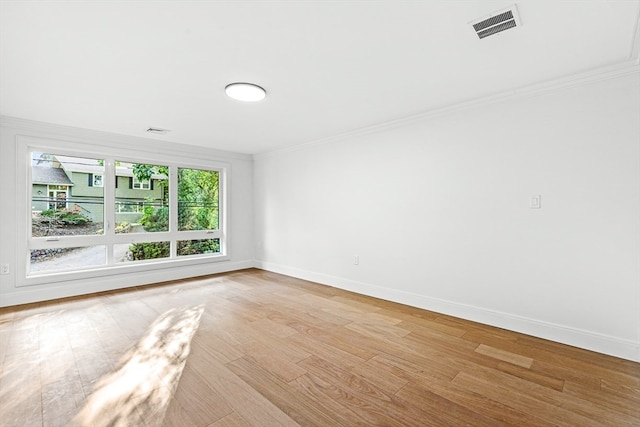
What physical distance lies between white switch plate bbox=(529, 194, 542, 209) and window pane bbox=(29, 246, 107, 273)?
5671mm

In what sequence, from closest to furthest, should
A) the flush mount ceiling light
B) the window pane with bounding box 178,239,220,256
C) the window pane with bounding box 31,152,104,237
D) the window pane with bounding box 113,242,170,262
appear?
the flush mount ceiling light < the window pane with bounding box 31,152,104,237 < the window pane with bounding box 113,242,170,262 < the window pane with bounding box 178,239,220,256

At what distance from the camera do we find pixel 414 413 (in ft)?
5.73

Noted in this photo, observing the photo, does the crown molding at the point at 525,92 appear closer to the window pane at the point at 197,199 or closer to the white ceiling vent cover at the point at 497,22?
the white ceiling vent cover at the point at 497,22

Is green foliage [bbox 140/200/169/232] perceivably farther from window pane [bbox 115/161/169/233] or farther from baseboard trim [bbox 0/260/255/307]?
baseboard trim [bbox 0/260/255/307]

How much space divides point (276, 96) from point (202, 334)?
8.17 feet

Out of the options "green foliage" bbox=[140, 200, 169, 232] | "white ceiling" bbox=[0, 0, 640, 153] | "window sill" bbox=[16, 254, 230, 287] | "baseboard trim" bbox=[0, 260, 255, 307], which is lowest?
"baseboard trim" bbox=[0, 260, 255, 307]

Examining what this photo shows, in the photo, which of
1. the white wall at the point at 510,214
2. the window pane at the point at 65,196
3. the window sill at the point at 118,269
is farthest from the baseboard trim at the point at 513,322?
the window pane at the point at 65,196

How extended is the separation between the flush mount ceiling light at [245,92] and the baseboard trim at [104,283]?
347 cm

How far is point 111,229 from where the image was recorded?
Result: 14.8ft

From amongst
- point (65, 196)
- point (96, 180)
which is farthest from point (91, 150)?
point (65, 196)

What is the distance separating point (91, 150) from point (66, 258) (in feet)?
5.27

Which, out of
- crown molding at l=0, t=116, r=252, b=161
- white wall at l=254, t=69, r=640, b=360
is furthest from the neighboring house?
white wall at l=254, t=69, r=640, b=360

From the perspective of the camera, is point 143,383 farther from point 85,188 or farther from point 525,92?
point 525,92

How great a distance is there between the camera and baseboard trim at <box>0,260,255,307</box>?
12.4 ft
